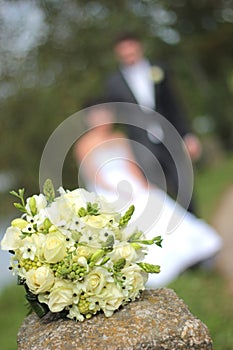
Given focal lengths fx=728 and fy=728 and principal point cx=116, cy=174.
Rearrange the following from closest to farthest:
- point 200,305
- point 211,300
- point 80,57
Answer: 1. point 200,305
2. point 211,300
3. point 80,57

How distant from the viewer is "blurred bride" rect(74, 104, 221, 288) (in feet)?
24.5

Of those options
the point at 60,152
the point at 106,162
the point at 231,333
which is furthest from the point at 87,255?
the point at 60,152

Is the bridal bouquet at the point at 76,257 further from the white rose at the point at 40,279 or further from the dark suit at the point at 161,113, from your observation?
the dark suit at the point at 161,113

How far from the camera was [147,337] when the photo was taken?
9.89ft

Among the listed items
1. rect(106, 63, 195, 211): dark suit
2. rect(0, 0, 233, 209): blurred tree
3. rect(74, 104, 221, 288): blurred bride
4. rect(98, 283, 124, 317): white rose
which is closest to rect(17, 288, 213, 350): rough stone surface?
rect(98, 283, 124, 317): white rose

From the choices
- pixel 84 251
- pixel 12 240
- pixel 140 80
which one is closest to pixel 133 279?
pixel 84 251

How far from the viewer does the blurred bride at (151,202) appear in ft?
24.5

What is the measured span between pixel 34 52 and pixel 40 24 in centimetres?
84

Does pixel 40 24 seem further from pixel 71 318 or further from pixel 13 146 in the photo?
pixel 71 318

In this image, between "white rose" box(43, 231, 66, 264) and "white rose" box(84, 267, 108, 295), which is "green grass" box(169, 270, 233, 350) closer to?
"white rose" box(84, 267, 108, 295)

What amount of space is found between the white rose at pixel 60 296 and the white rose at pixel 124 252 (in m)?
0.24

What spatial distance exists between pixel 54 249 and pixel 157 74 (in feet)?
16.6

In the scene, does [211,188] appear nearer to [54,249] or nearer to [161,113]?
[161,113]

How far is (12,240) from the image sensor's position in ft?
10.8
